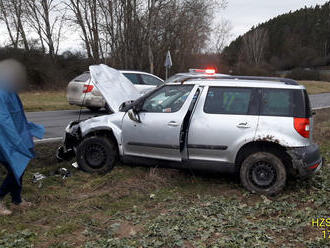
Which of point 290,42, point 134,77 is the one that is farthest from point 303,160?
point 290,42

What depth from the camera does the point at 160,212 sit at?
14.4 feet

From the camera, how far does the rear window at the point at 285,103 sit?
4.96m

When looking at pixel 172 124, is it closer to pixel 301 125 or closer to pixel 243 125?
pixel 243 125

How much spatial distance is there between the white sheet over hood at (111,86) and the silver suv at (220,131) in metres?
0.47

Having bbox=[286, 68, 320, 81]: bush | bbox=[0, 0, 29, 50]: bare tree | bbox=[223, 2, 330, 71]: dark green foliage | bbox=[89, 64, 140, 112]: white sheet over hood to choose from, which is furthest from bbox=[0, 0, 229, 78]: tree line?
bbox=[223, 2, 330, 71]: dark green foliage

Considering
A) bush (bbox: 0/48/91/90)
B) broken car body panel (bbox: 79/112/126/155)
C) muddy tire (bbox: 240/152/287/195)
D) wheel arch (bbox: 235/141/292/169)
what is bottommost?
muddy tire (bbox: 240/152/287/195)

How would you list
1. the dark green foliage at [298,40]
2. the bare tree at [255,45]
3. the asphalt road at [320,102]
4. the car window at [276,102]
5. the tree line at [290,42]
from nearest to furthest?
the car window at [276,102] → the asphalt road at [320,102] → the bare tree at [255,45] → the tree line at [290,42] → the dark green foliage at [298,40]

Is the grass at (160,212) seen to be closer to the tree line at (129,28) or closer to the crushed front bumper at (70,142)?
the crushed front bumper at (70,142)

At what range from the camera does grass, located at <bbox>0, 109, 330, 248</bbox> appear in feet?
11.7

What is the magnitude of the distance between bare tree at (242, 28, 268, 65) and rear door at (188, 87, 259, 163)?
72.2 meters

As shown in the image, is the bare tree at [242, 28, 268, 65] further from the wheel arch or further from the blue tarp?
the blue tarp

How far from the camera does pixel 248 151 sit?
5148 millimetres

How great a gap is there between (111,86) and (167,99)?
134cm

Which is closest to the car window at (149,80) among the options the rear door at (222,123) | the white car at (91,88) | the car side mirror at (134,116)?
the white car at (91,88)
